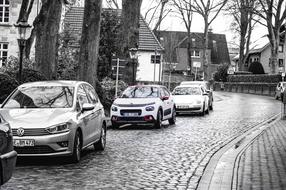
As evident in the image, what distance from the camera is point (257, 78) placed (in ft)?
223

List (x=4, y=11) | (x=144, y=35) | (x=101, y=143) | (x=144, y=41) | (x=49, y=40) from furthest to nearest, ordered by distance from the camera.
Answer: (x=144, y=41)
(x=144, y=35)
(x=4, y=11)
(x=49, y=40)
(x=101, y=143)

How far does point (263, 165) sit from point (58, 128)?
3743 mm

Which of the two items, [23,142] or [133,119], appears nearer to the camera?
[23,142]

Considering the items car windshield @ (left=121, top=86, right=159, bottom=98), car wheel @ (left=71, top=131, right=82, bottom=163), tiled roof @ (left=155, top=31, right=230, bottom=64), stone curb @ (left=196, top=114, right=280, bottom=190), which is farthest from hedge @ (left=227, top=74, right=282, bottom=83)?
car wheel @ (left=71, top=131, right=82, bottom=163)

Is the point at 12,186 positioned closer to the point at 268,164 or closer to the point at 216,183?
the point at 216,183

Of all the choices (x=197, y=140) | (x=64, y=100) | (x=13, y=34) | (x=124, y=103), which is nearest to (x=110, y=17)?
(x=13, y=34)

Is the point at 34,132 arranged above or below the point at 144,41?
below

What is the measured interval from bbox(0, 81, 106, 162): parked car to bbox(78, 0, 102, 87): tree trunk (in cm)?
910

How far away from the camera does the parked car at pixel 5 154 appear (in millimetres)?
6414

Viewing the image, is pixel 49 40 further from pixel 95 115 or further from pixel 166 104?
pixel 95 115

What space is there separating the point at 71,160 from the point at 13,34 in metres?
35.3

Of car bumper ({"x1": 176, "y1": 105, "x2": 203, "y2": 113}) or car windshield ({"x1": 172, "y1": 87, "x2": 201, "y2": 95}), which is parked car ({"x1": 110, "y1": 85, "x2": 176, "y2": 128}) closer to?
car bumper ({"x1": 176, "y1": 105, "x2": 203, "y2": 113})

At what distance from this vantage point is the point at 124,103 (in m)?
19.3

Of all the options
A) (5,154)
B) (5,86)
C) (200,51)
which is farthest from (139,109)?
(200,51)
